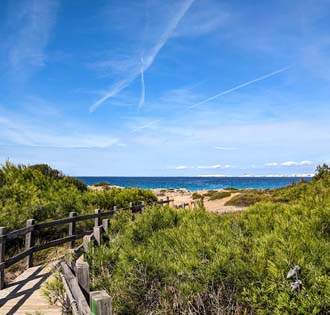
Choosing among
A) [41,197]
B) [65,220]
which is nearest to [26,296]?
[65,220]

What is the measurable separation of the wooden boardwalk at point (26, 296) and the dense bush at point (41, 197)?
264cm

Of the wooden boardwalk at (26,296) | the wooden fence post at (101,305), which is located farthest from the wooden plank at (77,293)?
the wooden boardwalk at (26,296)

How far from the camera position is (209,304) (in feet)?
13.6

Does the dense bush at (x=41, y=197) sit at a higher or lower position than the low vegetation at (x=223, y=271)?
higher

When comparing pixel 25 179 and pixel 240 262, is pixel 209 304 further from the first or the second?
pixel 25 179

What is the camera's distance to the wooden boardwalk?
236 inches

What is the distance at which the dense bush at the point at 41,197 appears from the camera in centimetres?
1107

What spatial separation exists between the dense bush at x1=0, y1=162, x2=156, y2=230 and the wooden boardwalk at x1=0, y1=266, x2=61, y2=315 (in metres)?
2.64

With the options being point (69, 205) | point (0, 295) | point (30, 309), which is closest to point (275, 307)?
point (30, 309)

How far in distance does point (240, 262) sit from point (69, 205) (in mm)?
10628

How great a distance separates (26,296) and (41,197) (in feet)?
24.0

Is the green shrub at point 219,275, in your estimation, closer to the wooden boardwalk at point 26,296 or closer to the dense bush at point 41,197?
the wooden boardwalk at point 26,296

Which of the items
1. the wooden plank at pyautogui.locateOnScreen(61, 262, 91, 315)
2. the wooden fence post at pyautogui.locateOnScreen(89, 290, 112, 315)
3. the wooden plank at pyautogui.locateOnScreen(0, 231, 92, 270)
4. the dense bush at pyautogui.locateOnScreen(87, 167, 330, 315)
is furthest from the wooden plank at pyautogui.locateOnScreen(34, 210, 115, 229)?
the wooden fence post at pyautogui.locateOnScreen(89, 290, 112, 315)

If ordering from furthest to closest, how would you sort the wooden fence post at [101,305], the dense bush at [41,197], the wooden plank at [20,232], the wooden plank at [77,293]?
the dense bush at [41,197] < the wooden plank at [20,232] < the wooden plank at [77,293] < the wooden fence post at [101,305]
